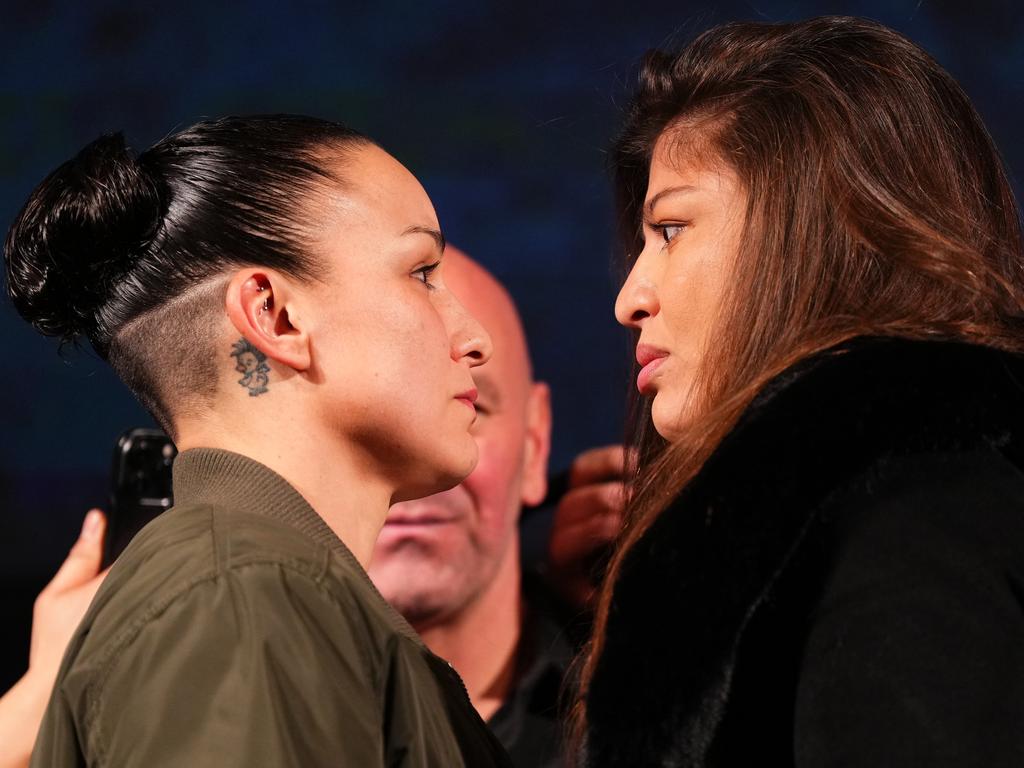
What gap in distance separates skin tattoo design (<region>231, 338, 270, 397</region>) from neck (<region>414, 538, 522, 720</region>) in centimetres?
76

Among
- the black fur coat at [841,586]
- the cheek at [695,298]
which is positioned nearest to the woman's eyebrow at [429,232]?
the cheek at [695,298]

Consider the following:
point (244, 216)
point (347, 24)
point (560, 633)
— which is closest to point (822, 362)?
point (244, 216)

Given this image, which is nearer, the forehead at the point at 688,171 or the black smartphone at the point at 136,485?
the forehead at the point at 688,171

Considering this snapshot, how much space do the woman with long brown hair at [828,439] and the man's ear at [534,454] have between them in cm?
75

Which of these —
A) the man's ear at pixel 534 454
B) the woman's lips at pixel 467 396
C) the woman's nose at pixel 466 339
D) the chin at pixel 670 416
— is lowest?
the man's ear at pixel 534 454

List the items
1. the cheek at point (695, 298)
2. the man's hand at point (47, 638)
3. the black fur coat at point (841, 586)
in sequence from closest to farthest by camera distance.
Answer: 1. the black fur coat at point (841, 586)
2. the cheek at point (695, 298)
3. the man's hand at point (47, 638)

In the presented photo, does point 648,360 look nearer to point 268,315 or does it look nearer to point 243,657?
point 268,315

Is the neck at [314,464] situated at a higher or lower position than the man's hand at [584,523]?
higher

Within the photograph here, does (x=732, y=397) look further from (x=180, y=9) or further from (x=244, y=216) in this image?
(x=180, y=9)

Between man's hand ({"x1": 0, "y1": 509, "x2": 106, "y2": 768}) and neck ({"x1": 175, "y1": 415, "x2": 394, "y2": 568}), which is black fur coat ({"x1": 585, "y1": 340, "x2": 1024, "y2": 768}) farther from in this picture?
man's hand ({"x1": 0, "y1": 509, "x2": 106, "y2": 768})

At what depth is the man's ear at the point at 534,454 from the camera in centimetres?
184

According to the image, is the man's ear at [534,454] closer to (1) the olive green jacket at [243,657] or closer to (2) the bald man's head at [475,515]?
(2) the bald man's head at [475,515]

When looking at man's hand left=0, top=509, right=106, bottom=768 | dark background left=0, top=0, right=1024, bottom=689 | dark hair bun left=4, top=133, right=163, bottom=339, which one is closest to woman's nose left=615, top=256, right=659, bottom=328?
dark hair bun left=4, top=133, right=163, bottom=339

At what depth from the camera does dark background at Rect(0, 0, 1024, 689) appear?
2.04 meters
